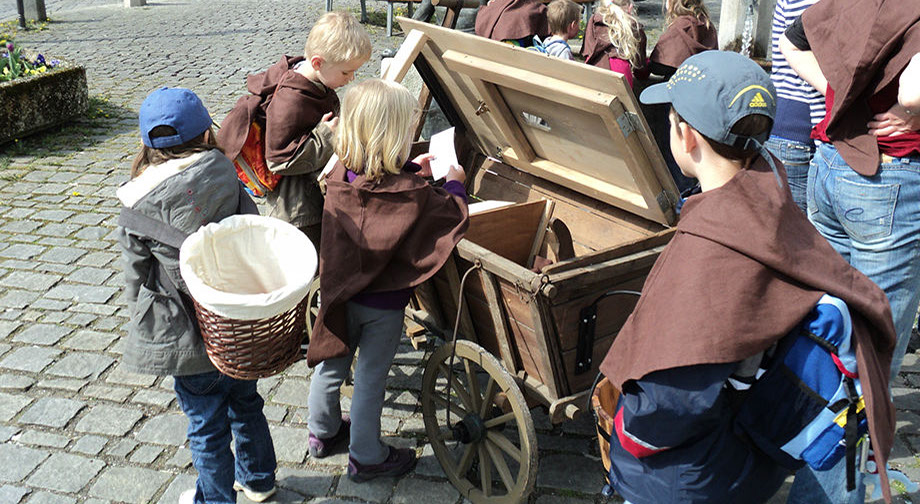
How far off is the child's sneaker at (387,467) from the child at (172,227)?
59 centimetres

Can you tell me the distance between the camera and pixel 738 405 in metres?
1.99

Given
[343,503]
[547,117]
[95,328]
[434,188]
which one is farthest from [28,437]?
[547,117]

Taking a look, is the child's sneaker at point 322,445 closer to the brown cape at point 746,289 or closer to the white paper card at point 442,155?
the white paper card at point 442,155

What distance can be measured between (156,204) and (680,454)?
71.1 inches

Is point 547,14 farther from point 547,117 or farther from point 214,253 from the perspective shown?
point 214,253

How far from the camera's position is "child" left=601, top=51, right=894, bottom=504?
5.91 feet

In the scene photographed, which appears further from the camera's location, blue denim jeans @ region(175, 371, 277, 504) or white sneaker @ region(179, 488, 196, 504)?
white sneaker @ region(179, 488, 196, 504)

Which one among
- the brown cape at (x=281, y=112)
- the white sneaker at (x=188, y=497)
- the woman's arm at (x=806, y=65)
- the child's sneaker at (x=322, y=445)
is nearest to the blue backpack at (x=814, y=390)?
the woman's arm at (x=806, y=65)

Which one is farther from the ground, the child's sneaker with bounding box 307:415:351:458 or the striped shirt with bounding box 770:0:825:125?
the striped shirt with bounding box 770:0:825:125

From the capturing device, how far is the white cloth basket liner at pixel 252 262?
2.52 m

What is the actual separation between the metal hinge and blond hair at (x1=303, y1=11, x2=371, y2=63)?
1.14 metres

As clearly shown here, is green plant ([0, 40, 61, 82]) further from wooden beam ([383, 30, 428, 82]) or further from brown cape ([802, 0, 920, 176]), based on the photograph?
brown cape ([802, 0, 920, 176])

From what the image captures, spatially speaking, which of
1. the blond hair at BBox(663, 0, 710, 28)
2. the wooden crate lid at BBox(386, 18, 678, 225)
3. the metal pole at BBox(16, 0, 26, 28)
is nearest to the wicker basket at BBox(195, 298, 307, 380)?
the wooden crate lid at BBox(386, 18, 678, 225)

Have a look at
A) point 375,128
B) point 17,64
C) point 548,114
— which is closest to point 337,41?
point 375,128
